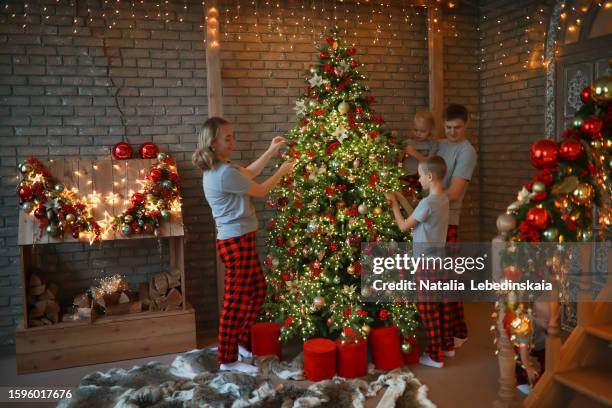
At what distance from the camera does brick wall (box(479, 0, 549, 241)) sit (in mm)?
5148

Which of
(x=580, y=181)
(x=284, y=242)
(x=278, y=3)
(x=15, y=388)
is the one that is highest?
(x=278, y=3)

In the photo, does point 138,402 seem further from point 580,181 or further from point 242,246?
point 580,181

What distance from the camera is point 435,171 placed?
3852 millimetres

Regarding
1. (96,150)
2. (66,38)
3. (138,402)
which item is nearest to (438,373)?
(138,402)

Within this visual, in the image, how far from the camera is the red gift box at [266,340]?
4.23m

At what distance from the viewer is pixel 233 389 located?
3.66 m

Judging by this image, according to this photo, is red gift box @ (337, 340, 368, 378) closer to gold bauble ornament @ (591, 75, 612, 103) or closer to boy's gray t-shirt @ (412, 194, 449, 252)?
boy's gray t-shirt @ (412, 194, 449, 252)

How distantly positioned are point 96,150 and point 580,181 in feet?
12.5

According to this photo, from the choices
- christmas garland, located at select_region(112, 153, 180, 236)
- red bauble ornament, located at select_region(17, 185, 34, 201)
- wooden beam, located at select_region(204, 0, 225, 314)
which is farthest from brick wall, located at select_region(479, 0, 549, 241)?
red bauble ornament, located at select_region(17, 185, 34, 201)

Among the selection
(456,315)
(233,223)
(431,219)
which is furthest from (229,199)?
(456,315)

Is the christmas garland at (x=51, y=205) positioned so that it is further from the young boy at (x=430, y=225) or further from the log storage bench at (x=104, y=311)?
the young boy at (x=430, y=225)

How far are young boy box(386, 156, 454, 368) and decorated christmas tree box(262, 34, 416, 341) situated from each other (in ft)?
0.53

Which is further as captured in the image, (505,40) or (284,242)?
(505,40)

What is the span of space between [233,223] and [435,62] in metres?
2.97
